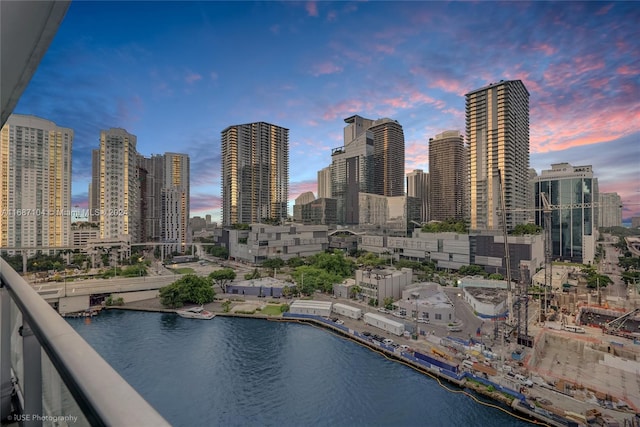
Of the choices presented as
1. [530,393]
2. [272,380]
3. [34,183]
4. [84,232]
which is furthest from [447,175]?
[34,183]

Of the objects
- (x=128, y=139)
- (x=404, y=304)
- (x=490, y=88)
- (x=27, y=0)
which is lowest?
(x=404, y=304)

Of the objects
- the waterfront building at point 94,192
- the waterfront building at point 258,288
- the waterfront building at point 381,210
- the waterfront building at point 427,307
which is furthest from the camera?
the waterfront building at point 381,210

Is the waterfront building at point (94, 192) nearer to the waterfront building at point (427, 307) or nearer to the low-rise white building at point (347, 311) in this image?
the low-rise white building at point (347, 311)

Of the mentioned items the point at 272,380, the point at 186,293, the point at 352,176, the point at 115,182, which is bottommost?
the point at 272,380

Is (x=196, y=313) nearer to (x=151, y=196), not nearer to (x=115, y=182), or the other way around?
(x=115, y=182)

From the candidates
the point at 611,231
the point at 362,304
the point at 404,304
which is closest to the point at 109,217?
the point at 362,304

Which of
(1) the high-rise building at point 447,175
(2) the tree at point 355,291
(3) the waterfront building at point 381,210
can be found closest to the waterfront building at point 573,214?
(3) the waterfront building at point 381,210

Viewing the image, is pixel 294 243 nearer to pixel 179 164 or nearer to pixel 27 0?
pixel 179 164
